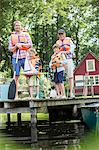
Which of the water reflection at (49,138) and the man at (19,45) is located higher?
the man at (19,45)

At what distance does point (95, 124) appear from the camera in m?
16.0

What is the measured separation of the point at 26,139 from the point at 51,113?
5.76 meters

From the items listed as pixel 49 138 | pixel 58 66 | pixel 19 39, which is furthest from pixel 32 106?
pixel 49 138

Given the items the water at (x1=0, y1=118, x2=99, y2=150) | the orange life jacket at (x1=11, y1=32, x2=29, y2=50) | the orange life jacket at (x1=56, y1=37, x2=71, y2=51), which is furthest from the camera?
the orange life jacket at (x1=56, y1=37, x2=71, y2=51)

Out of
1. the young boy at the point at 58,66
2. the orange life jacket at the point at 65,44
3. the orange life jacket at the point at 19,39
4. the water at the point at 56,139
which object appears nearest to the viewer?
the water at the point at 56,139

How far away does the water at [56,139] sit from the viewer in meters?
12.1

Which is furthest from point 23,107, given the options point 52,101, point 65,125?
point 65,125

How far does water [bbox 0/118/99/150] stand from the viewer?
476 inches

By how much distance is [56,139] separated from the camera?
1390 centimetres

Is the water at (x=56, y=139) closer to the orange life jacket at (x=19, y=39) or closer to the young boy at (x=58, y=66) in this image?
the young boy at (x=58, y=66)

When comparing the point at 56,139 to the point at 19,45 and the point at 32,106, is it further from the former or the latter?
the point at 19,45

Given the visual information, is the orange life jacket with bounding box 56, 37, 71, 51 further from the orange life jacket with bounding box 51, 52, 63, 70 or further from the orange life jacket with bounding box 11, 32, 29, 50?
the orange life jacket with bounding box 11, 32, 29, 50

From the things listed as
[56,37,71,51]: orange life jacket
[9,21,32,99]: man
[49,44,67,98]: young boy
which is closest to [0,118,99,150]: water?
[49,44,67,98]: young boy

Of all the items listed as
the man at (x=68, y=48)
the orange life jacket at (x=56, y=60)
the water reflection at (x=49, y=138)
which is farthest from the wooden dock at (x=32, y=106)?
the orange life jacket at (x=56, y=60)
